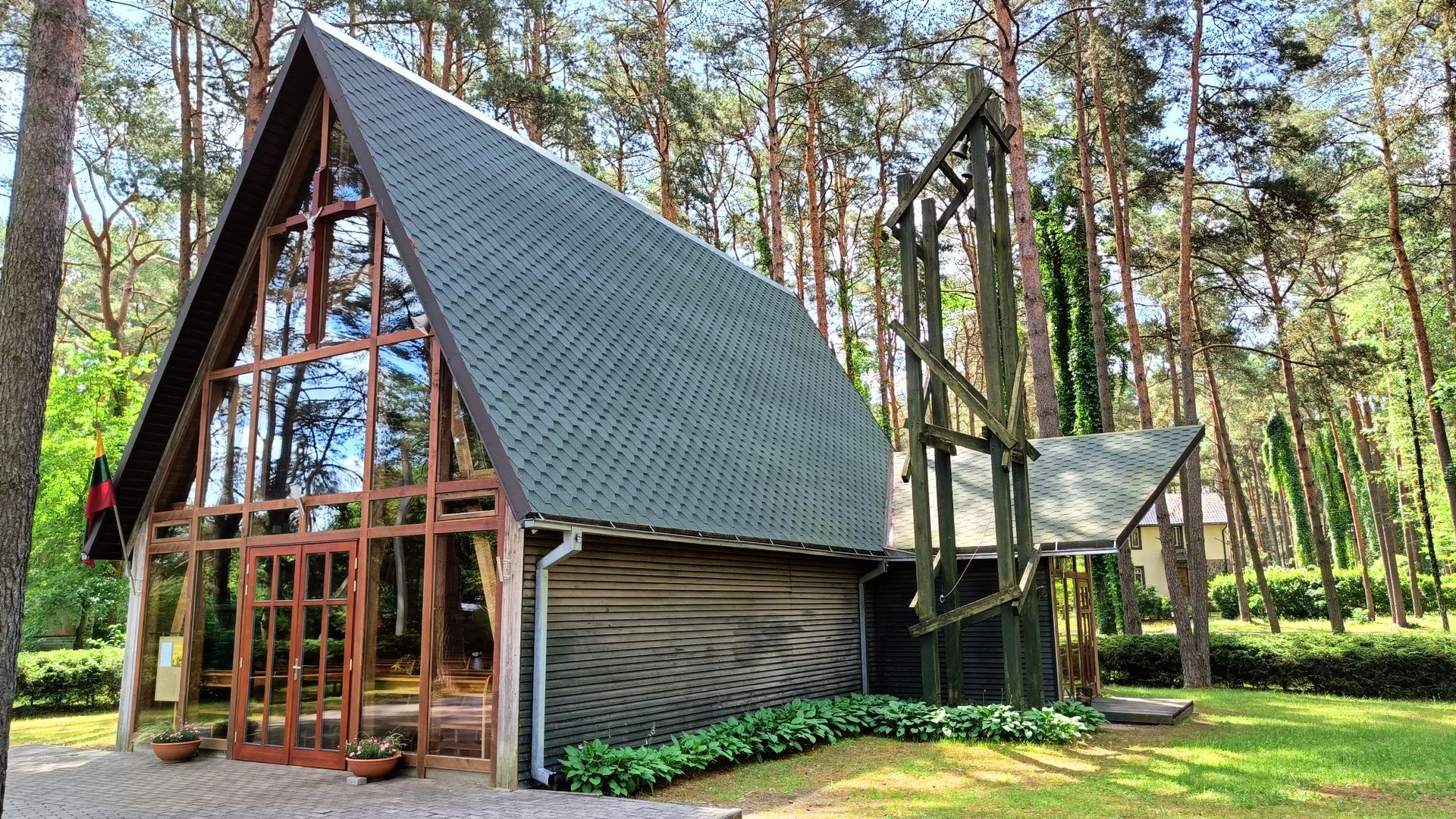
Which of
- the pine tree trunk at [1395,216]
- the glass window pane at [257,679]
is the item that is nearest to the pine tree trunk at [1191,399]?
the pine tree trunk at [1395,216]

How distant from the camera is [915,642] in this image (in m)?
12.8

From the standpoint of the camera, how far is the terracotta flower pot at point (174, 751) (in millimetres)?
8836

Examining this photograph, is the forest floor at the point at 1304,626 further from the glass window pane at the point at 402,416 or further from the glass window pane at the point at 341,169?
the glass window pane at the point at 341,169

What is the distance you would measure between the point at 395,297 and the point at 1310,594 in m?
33.9

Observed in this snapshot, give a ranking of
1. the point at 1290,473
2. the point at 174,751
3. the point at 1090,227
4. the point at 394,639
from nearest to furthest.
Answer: the point at 394,639 → the point at 174,751 → the point at 1090,227 → the point at 1290,473

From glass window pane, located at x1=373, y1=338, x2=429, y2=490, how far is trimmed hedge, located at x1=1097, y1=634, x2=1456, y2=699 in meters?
12.7

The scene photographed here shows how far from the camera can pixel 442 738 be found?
774 cm

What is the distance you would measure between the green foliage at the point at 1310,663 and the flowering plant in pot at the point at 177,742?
13602 millimetres

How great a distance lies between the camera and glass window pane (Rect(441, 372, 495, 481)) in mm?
7957

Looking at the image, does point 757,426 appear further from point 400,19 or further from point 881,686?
point 400,19

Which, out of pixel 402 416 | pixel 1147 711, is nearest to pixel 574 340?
pixel 402 416

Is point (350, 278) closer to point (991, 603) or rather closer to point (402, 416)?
point (402, 416)

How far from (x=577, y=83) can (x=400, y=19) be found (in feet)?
19.5

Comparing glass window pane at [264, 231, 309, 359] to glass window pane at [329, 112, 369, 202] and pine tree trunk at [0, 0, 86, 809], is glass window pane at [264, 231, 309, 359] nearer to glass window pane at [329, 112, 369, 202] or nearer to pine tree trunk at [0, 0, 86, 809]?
glass window pane at [329, 112, 369, 202]
